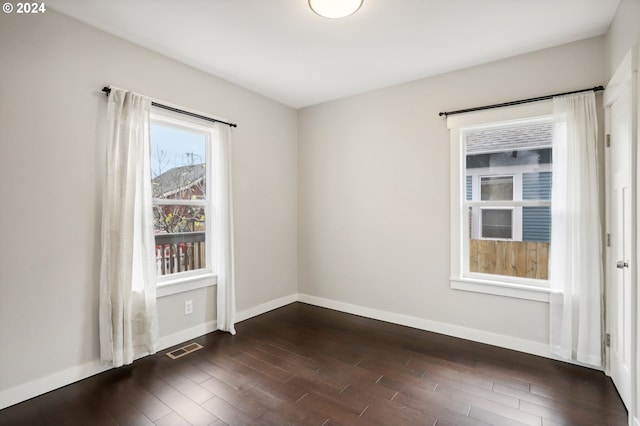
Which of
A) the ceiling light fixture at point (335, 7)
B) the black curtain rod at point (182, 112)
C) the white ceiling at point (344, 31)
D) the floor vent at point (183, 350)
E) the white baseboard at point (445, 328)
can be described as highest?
the white ceiling at point (344, 31)

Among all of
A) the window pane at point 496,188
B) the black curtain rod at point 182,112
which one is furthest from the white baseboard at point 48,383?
the window pane at point 496,188

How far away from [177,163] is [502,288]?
3447 mm

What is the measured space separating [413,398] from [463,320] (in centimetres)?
135

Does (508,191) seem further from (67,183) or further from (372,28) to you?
(67,183)

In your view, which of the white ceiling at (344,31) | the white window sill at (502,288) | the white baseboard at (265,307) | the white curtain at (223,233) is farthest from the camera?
the white baseboard at (265,307)

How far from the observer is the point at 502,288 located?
3004mm

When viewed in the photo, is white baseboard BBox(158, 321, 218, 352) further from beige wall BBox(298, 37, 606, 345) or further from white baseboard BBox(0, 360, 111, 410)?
beige wall BBox(298, 37, 606, 345)

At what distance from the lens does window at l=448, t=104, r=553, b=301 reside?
9.62ft

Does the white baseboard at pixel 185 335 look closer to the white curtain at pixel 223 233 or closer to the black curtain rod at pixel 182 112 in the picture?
the white curtain at pixel 223 233

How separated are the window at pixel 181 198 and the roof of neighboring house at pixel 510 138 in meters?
2.82

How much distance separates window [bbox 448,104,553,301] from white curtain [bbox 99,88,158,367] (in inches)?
116

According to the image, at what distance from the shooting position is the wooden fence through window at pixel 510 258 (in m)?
2.95

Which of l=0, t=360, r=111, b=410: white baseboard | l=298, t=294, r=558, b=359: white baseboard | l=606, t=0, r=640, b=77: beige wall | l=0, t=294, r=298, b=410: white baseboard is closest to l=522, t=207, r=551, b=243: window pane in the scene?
l=298, t=294, r=558, b=359: white baseboard

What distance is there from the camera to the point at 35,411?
2.04m
